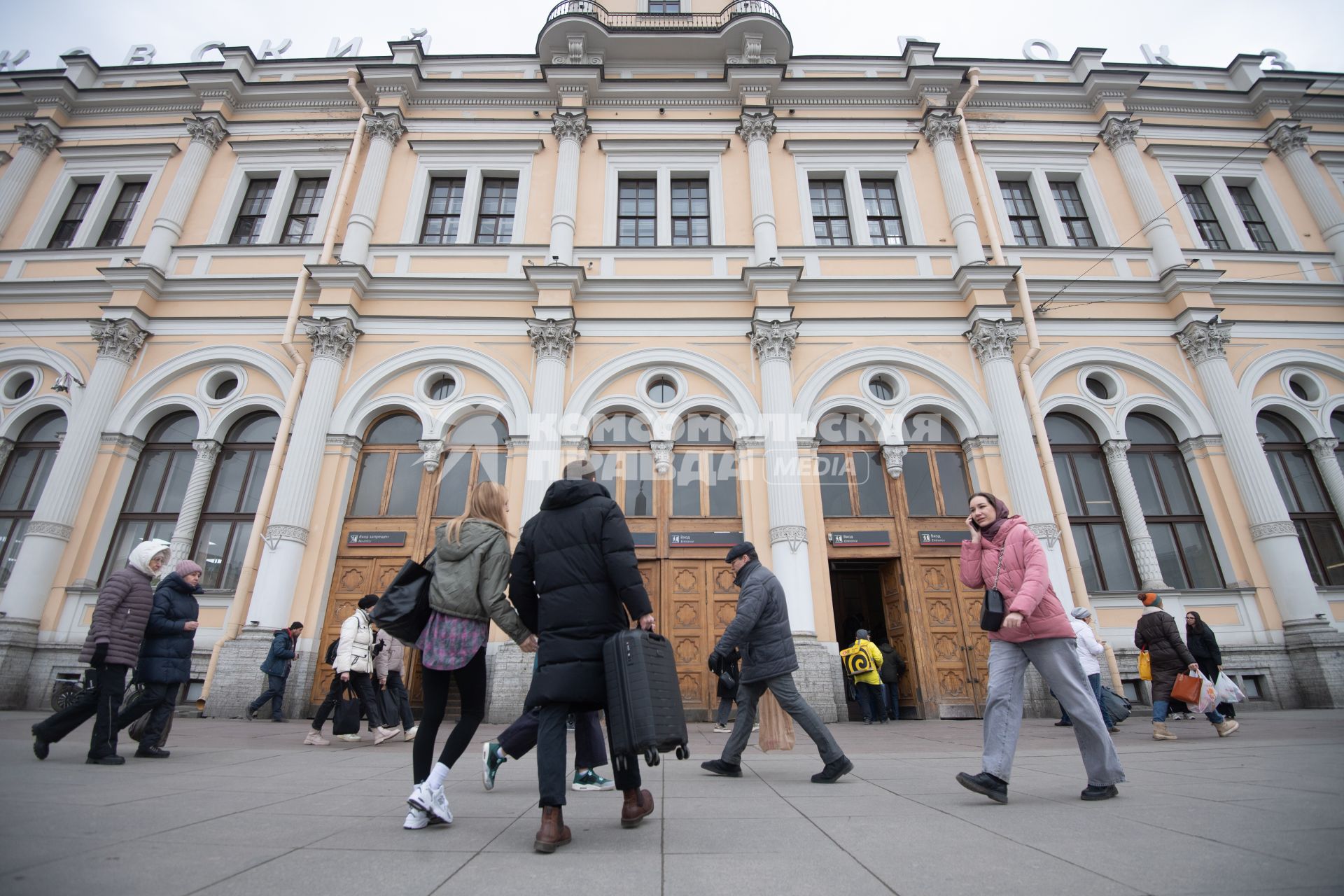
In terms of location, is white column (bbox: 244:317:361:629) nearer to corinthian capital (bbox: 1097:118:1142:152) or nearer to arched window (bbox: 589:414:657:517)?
arched window (bbox: 589:414:657:517)

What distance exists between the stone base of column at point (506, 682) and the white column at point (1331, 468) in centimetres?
1125

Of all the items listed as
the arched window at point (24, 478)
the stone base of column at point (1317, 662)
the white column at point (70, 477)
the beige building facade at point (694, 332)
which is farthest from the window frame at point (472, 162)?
the stone base of column at point (1317, 662)

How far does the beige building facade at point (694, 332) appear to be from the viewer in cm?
1147

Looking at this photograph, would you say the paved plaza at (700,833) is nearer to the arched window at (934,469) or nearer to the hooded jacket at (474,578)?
the hooded jacket at (474,578)

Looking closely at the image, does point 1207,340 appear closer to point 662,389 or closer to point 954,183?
point 954,183

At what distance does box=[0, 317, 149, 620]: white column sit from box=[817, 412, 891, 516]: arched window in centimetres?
1405

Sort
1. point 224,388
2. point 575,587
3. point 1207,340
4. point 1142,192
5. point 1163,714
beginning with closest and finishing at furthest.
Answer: point 575,587 → point 1163,714 → point 1207,340 → point 224,388 → point 1142,192

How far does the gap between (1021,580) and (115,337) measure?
16.4 metres

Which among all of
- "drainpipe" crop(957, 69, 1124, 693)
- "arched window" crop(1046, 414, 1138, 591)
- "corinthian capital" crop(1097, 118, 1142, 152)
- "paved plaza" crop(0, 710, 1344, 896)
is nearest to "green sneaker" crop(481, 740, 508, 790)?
"paved plaza" crop(0, 710, 1344, 896)

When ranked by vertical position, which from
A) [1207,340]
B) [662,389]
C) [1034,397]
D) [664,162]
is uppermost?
[664,162]

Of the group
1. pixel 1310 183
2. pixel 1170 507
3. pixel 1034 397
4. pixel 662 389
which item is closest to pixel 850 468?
pixel 1034 397

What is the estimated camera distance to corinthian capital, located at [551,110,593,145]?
1481 centimetres

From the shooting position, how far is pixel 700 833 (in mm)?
3170

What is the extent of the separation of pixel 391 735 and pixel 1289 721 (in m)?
12.1
